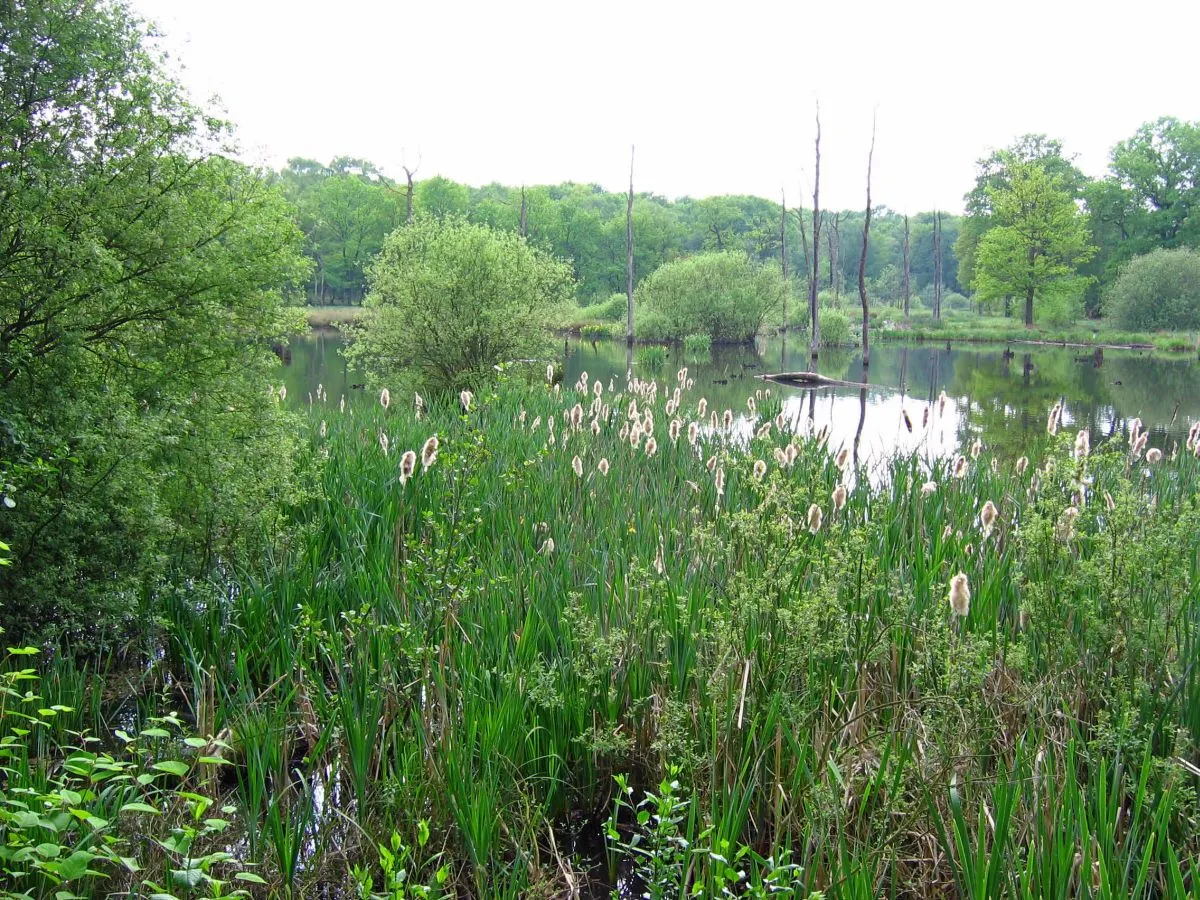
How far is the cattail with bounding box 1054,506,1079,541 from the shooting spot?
396 cm

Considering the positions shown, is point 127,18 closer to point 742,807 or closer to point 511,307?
point 742,807

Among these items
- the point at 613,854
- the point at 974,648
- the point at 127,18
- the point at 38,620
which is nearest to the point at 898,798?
the point at 974,648

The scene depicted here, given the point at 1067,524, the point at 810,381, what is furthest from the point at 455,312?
the point at 1067,524

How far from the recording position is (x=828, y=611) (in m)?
3.62

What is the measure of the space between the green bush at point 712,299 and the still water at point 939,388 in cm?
282

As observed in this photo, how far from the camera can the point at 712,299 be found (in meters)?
45.7

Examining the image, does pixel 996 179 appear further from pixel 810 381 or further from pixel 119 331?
pixel 119 331

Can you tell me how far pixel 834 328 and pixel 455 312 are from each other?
31870 millimetres

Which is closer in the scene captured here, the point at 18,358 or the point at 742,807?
the point at 742,807

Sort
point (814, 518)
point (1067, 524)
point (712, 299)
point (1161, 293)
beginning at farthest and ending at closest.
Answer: point (712, 299) < point (1161, 293) < point (1067, 524) < point (814, 518)

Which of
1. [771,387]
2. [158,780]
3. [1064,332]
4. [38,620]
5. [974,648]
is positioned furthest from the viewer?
[1064,332]

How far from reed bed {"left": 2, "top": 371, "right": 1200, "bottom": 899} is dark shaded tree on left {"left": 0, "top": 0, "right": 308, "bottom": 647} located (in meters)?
0.59

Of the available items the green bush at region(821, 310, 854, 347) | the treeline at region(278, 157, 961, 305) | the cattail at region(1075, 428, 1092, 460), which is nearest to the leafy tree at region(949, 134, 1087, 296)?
the treeline at region(278, 157, 961, 305)

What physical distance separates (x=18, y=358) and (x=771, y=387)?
71.3 feet
